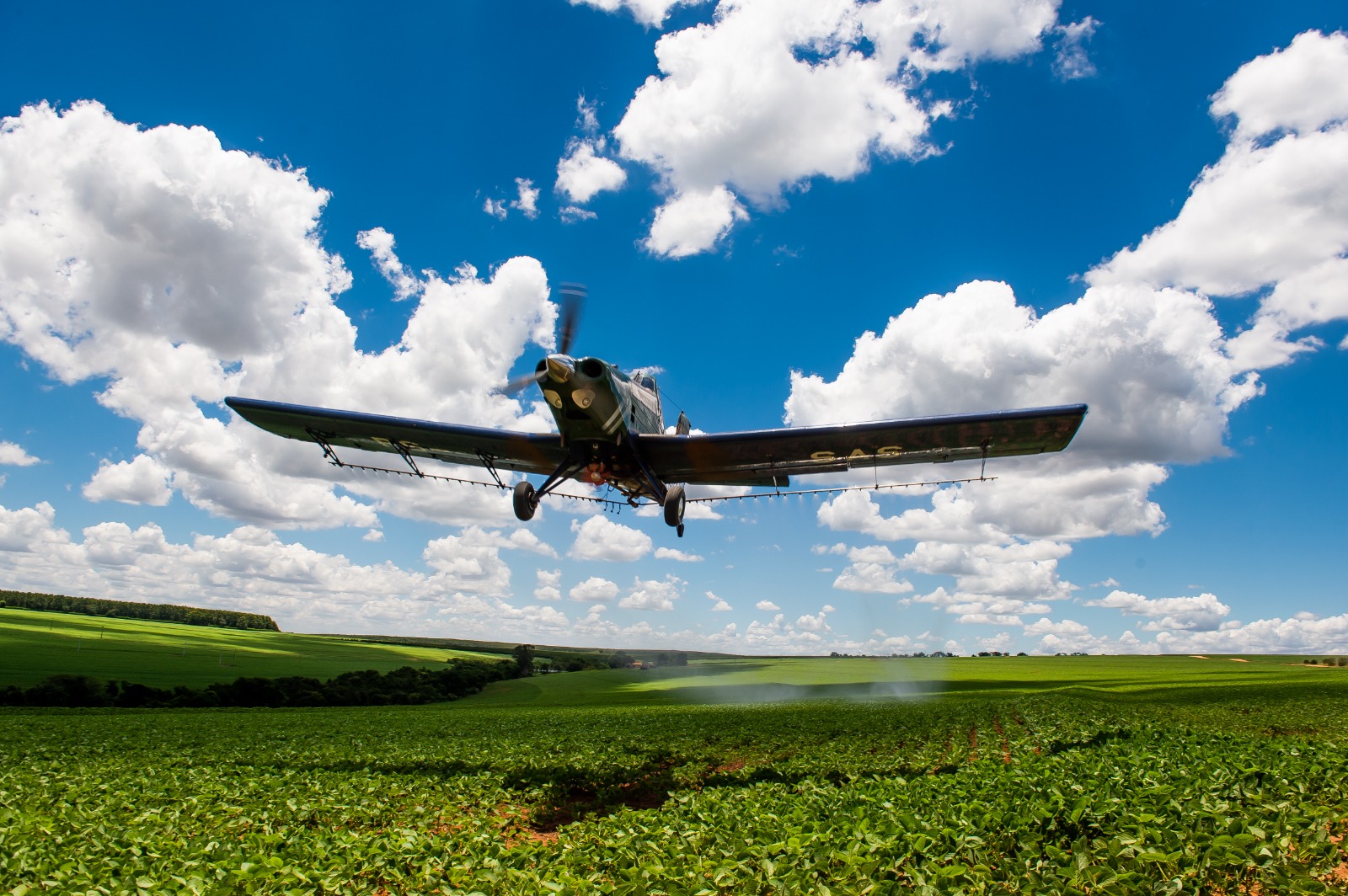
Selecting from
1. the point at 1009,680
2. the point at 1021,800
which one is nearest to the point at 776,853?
the point at 1021,800

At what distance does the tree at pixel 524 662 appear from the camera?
84438 millimetres

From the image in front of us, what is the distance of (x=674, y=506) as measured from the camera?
1962 centimetres

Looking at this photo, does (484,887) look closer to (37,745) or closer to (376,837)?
(376,837)

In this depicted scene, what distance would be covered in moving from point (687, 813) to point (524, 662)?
85.1 metres

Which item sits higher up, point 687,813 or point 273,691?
point 687,813

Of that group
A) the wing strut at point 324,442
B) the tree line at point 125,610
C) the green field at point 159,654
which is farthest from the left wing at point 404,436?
the tree line at point 125,610

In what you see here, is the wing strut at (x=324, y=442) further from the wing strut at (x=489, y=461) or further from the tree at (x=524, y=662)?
the tree at (x=524, y=662)

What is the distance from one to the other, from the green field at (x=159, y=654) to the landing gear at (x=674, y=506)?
5547 cm

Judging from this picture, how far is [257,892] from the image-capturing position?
5688mm

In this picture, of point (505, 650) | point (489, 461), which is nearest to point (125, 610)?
point (505, 650)

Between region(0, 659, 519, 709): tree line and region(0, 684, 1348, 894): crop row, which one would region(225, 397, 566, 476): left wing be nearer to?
region(0, 684, 1348, 894): crop row

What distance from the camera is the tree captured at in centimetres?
8444

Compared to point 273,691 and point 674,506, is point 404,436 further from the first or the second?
point 273,691

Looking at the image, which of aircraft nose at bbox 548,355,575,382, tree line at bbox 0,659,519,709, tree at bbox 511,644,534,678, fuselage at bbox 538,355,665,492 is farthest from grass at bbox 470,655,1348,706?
aircraft nose at bbox 548,355,575,382
